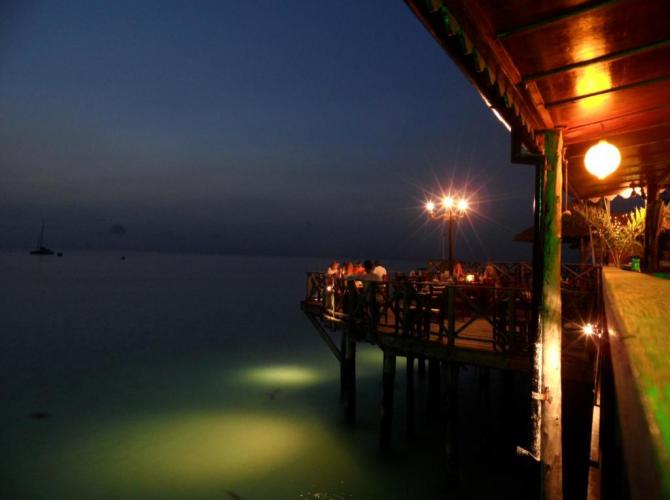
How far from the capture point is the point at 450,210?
1773cm

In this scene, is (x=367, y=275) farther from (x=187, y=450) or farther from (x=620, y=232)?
(x=187, y=450)

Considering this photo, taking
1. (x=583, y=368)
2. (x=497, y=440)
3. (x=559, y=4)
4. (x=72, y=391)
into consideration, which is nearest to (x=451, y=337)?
(x=583, y=368)

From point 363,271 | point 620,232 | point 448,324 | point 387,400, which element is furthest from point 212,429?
point 620,232

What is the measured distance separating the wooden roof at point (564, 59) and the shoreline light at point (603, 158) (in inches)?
11.7

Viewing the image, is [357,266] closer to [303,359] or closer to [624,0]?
[624,0]

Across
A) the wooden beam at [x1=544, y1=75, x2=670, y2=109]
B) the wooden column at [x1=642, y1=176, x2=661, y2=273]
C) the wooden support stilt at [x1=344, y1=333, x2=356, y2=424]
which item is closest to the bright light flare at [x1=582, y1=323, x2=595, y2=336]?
the wooden column at [x1=642, y1=176, x2=661, y2=273]

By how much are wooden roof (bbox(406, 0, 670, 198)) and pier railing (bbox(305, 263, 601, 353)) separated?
2.86 metres

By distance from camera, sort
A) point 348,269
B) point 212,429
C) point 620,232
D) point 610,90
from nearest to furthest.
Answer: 1. point 610,90
2. point 620,232
3. point 348,269
4. point 212,429

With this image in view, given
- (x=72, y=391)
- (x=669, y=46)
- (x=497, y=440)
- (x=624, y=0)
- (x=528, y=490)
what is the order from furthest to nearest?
1. (x=72, y=391)
2. (x=497, y=440)
3. (x=528, y=490)
4. (x=669, y=46)
5. (x=624, y=0)

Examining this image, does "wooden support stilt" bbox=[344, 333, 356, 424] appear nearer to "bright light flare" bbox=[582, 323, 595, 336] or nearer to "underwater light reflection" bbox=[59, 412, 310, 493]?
"underwater light reflection" bbox=[59, 412, 310, 493]

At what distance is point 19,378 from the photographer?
23.2 m

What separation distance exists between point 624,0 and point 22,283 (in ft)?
299

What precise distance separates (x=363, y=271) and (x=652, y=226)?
793cm

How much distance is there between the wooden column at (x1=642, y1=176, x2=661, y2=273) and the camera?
931 cm
